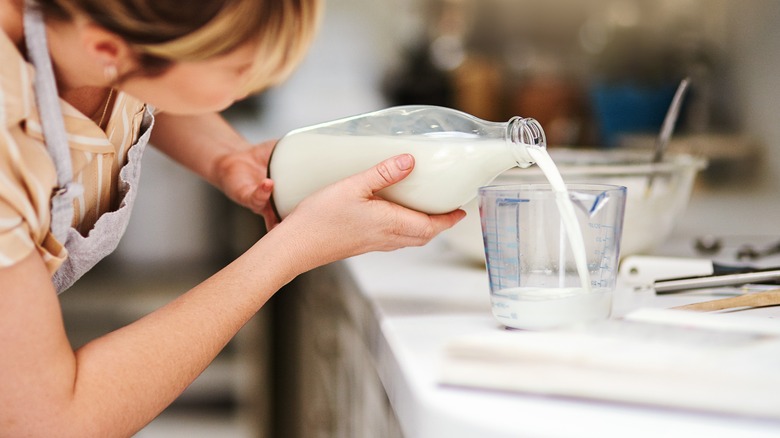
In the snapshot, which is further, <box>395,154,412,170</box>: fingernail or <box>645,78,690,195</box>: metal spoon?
<box>645,78,690,195</box>: metal spoon

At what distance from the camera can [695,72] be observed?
7.22 ft

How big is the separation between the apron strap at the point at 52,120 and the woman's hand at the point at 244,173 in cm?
33

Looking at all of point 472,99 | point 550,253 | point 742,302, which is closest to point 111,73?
point 550,253

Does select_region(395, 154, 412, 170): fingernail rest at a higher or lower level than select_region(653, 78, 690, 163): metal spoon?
higher

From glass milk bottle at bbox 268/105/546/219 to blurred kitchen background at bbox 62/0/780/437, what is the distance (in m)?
0.83

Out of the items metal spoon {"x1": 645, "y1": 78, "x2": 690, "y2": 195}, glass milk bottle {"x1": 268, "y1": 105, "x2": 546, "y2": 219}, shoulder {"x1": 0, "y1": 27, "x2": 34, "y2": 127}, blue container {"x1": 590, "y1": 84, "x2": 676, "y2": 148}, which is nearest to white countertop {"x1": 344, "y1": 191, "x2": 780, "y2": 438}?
glass milk bottle {"x1": 268, "y1": 105, "x2": 546, "y2": 219}

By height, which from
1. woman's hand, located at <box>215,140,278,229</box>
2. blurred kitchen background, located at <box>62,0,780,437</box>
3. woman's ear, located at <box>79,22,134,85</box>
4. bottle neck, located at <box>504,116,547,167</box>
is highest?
woman's ear, located at <box>79,22,134,85</box>

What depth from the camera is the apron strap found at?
66 centimetres

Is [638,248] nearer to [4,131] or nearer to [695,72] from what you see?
[4,131]

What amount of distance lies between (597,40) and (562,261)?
2.27 metres

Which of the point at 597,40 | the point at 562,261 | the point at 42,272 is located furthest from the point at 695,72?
the point at 42,272

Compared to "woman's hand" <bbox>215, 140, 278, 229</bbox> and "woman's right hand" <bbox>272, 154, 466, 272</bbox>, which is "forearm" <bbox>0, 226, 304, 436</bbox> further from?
"woman's hand" <bbox>215, 140, 278, 229</bbox>

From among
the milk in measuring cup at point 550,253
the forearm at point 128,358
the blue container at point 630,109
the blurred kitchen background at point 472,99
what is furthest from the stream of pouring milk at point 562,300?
the blue container at point 630,109

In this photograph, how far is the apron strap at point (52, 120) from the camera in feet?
2.16
